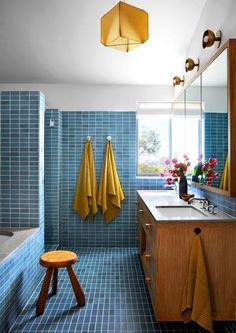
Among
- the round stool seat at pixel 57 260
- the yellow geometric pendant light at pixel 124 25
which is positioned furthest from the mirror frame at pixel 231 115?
the round stool seat at pixel 57 260

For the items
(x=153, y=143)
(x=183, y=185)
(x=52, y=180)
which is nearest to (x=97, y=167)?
(x=52, y=180)

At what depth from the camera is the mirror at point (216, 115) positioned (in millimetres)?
1900

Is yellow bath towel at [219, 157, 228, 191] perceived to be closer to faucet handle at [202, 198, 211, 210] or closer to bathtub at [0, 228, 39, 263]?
faucet handle at [202, 198, 211, 210]

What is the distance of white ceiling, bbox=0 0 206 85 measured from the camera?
2254mm

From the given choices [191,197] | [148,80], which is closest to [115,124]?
[148,80]

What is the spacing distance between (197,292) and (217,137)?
1.10m

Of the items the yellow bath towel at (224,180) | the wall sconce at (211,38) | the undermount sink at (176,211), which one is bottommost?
the undermount sink at (176,211)

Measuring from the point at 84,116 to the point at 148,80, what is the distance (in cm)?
98

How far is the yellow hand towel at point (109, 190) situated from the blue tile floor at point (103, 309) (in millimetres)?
795

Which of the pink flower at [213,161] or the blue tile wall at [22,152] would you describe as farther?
the blue tile wall at [22,152]

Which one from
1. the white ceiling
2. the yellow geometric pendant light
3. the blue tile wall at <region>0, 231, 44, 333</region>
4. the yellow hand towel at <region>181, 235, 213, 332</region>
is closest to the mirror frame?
the yellow hand towel at <region>181, 235, 213, 332</region>

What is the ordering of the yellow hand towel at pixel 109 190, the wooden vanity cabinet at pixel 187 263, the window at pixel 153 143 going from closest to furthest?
the wooden vanity cabinet at pixel 187 263
the yellow hand towel at pixel 109 190
the window at pixel 153 143

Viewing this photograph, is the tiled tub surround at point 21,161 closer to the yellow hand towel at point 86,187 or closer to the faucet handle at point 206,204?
the yellow hand towel at point 86,187

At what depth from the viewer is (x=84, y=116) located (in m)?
3.75
